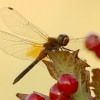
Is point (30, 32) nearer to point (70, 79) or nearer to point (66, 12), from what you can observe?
point (70, 79)

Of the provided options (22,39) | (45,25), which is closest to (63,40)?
(22,39)

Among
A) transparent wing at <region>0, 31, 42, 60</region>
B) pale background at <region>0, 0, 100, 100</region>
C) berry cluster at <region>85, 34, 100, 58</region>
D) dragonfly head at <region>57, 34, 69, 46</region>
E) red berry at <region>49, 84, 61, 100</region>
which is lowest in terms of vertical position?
pale background at <region>0, 0, 100, 100</region>

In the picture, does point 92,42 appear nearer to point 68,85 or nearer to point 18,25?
A: point 68,85

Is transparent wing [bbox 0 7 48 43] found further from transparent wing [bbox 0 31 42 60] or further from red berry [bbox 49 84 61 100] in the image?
red berry [bbox 49 84 61 100]

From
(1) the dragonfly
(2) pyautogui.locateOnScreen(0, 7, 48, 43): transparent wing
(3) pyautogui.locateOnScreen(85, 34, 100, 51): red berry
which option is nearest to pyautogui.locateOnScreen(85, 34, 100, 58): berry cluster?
(3) pyautogui.locateOnScreen(85, 34, 100, 51): red berry

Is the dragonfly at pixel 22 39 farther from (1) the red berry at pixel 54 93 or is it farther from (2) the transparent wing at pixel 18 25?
(1) the red berry at pixel 54 93
